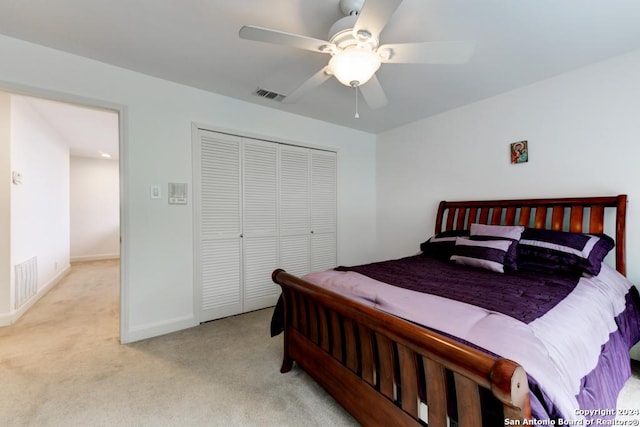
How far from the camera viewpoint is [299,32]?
1.90m

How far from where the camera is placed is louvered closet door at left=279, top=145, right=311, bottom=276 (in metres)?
3.46

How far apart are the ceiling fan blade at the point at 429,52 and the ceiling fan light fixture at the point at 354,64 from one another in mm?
72

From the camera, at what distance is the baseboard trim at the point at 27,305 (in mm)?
2766

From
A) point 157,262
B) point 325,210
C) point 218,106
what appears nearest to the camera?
point 157,262

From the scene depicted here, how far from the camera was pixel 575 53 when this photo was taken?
7.12ft

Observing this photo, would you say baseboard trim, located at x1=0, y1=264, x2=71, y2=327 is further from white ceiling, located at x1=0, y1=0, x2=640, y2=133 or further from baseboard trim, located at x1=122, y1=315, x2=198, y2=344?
white ceiling, located at x1=0, y1=0, x2=640, y2=133

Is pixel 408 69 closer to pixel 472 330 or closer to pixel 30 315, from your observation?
pixel 472 330

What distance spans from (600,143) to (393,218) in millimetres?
2262

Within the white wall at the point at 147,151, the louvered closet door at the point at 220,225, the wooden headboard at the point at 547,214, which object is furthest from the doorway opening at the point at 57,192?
the wooden headboard at the point at 547,214

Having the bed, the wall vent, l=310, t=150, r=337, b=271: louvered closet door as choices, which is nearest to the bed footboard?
A: the bed

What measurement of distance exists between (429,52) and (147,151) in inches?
96.4

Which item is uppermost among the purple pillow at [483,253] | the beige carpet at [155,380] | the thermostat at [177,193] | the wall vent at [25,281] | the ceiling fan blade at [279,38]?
the ceiling fan blade at [279,38]

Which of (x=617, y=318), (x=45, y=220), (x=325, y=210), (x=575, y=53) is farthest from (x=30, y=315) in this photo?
(x=575, y=53)

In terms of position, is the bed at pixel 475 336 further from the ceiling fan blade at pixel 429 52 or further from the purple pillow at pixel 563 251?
the ceiling fan blade at pixel 429 52
